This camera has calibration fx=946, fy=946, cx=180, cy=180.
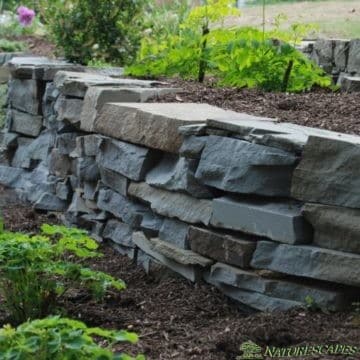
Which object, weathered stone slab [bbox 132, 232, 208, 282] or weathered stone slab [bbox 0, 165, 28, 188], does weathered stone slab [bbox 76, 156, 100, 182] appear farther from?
weathered stone slab [bbox 0, 165, 28, 188]

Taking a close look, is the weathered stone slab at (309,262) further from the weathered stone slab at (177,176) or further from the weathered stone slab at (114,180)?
the weathered stone slab at (114,180)

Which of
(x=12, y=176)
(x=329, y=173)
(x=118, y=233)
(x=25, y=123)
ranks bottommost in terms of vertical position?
(x=12, y=176)

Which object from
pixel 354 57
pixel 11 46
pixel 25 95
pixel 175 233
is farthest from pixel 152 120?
pixel 11 46

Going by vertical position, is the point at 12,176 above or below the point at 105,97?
below

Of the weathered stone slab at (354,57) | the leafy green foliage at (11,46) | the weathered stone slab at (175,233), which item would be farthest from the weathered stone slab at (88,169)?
the leafy green foliage at (11,46)

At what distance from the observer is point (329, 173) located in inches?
143

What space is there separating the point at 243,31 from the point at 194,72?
1.69 ft

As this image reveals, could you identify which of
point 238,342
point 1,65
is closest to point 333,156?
point 238,342

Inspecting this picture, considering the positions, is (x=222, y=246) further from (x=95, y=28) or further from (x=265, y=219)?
(x=95, y=28)

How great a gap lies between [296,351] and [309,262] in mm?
484

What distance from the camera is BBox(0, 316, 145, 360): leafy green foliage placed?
2600 millimetres

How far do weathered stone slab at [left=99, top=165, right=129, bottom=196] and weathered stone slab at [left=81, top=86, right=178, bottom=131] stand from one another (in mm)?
310

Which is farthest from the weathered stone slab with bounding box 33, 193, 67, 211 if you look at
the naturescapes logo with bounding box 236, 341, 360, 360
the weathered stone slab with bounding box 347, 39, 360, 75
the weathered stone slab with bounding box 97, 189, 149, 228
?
the naturescapes logo with bounding box 236, 341, 360, 360

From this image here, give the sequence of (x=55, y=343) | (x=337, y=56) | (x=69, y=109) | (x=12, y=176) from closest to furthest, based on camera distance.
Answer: (x=55, y=343) < (x=69, y=109) < (x=12, y=176) < (x=337, y=56)
